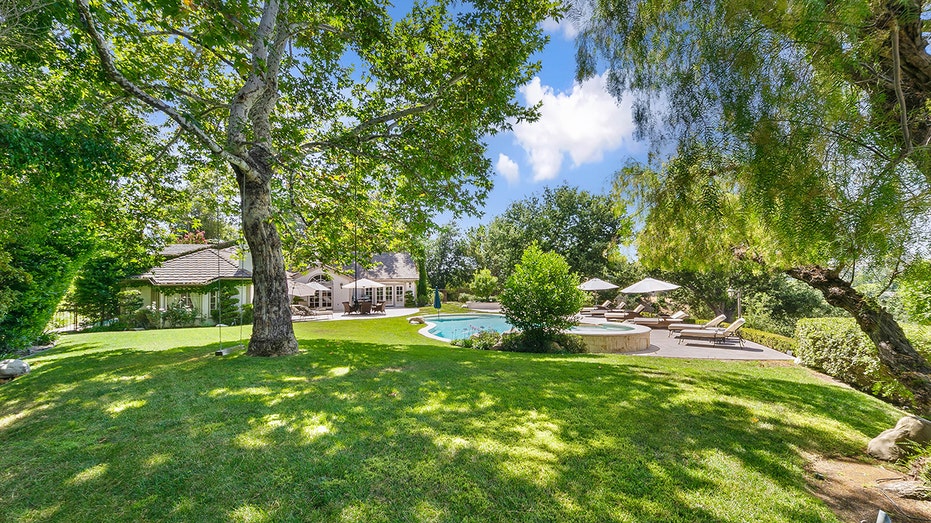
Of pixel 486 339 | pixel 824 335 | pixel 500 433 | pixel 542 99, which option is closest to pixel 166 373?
pixel 500 433

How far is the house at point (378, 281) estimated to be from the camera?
29.0m

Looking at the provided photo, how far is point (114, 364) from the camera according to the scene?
693cm

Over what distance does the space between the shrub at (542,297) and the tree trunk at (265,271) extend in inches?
261

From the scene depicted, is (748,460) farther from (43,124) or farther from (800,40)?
(43,124)

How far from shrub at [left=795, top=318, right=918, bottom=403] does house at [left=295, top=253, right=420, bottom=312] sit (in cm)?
2477

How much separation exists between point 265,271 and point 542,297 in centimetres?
773

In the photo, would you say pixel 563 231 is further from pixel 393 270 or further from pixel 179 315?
pixel 179 315

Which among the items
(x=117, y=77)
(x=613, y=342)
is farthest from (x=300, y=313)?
(x=613, y=342)

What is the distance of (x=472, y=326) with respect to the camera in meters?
19.4

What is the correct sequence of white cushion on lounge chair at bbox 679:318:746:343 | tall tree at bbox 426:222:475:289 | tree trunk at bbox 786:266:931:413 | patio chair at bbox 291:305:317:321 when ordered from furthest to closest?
tall tree at bbox 426:222:475:289
patio chair at bbox 291:305:317:321
white cushion on lounge chair at bbox 679:318:746:343
tree trunk at bbox 786:266:931:413

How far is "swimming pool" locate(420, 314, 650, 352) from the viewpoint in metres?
11.9

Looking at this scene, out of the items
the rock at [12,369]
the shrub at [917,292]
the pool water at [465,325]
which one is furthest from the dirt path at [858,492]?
the pool water at [465,325]

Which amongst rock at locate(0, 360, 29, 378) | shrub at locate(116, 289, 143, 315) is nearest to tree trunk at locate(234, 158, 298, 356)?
rock at locate(0, 360, 29, 378)

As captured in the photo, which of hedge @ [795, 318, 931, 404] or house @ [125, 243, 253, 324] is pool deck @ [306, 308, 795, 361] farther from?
house @ [125, 243, 253, 324]
